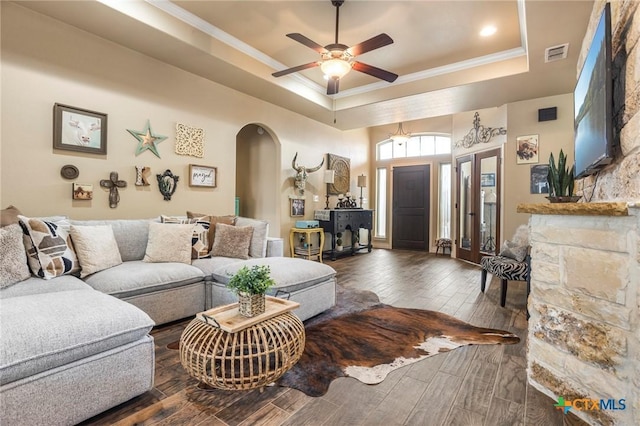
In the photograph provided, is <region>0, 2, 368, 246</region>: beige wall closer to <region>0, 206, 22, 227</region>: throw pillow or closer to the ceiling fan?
<region>0, 206, 22, 227</region>: throw pillow

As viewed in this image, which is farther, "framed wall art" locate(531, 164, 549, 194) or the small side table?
the small side table

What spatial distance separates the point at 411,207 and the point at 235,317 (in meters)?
6.32

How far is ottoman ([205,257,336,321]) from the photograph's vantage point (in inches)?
101

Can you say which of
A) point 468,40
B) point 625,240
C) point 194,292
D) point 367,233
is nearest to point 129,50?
point 194,292

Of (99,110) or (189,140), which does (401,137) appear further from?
(99,110)

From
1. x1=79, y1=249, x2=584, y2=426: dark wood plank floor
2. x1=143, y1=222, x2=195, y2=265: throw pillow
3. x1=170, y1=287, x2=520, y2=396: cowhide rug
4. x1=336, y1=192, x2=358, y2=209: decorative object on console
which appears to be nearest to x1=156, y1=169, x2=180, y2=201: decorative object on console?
x1=143, y1=222, x2=195, y2=265: throw pillow

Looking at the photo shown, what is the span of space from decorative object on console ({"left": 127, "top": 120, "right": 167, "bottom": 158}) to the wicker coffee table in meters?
2.50

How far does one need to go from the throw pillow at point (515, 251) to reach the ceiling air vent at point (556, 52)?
2119 mm

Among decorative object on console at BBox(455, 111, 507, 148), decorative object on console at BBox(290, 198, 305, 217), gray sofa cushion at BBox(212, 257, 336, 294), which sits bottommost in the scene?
gray sofa cushion at BBox(212, 257, 336, 294)

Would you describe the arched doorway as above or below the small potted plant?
above

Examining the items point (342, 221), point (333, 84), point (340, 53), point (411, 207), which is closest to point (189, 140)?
point (333, 84)

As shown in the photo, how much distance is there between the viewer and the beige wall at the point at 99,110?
2.66 m

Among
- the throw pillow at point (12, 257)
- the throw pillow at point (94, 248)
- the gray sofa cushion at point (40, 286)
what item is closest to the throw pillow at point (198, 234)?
the throw pillow at point (94, 248)

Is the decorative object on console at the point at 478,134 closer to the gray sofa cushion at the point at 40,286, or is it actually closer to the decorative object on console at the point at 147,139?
the decorative object on console at the point at 147,139
